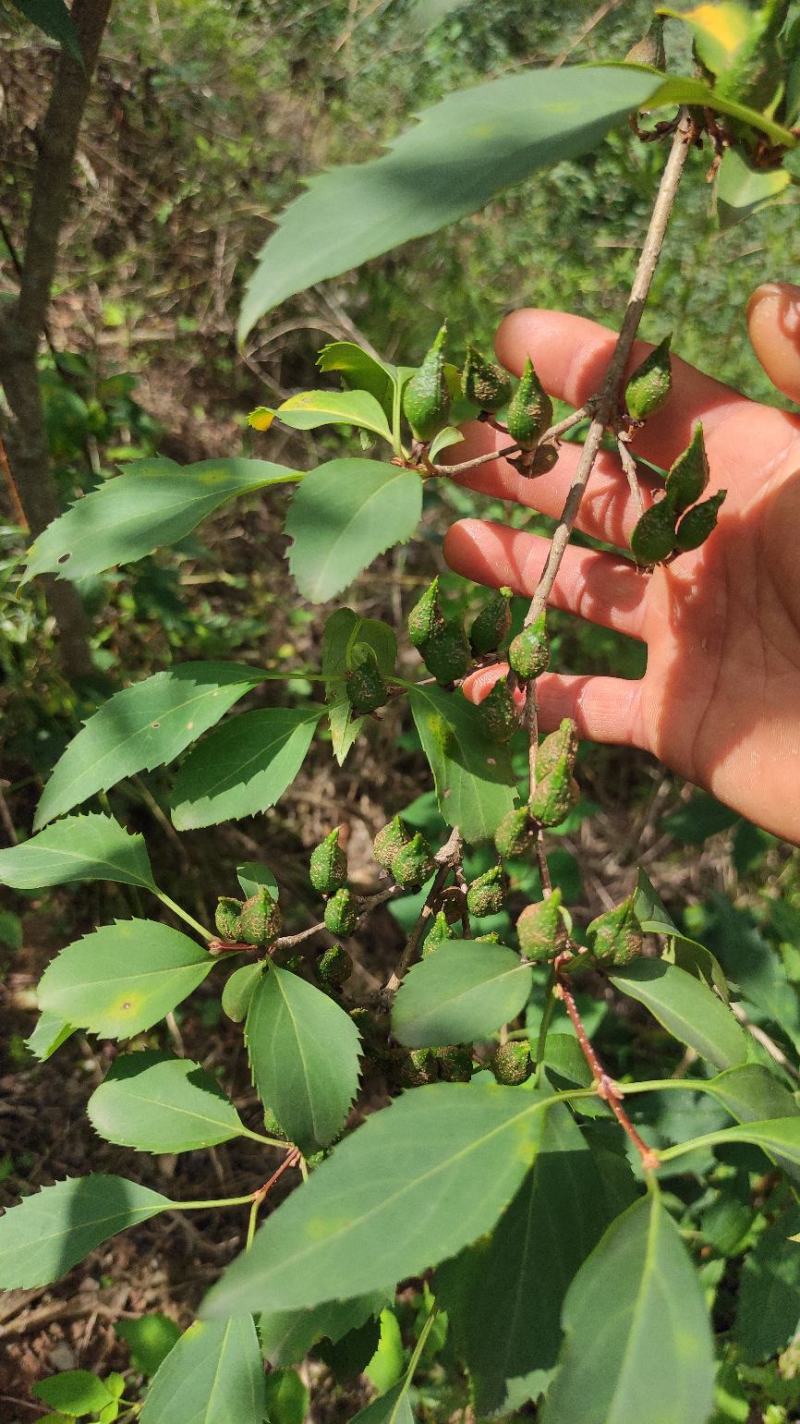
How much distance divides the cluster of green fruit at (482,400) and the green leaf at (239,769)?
1.25ft

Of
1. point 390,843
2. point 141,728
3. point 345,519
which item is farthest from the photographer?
point 141,728

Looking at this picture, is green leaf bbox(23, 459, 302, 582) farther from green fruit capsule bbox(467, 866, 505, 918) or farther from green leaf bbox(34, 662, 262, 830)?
green fruit capsule bbox(467, 866, 505, 918)

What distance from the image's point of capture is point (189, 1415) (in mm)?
1043

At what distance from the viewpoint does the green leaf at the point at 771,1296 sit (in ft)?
4.98

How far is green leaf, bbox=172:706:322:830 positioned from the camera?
1.13 m

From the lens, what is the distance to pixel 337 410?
111 centimetres

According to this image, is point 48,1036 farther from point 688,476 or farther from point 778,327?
point 778,327

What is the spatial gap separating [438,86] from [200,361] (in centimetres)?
216

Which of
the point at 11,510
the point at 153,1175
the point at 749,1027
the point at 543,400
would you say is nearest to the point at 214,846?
the point at 153,1175

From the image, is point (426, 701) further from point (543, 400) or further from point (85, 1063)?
point (85, 1063)

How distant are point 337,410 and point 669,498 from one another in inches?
15.4

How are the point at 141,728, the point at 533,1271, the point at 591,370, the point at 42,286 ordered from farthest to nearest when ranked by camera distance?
the point at 42,286
the point at 591,370
the point at 141,728
the point at 533,1271

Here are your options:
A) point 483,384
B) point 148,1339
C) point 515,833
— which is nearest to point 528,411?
point 483,384

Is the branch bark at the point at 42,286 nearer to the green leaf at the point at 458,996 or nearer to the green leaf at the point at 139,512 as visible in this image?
the green leaf at the point at 139,512
